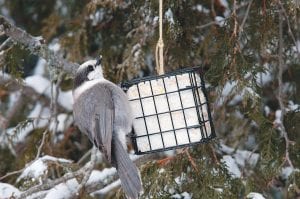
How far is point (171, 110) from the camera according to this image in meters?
2.90

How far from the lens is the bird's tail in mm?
2746

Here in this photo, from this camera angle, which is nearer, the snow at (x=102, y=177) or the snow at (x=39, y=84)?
the snow at (x=102, y=177)

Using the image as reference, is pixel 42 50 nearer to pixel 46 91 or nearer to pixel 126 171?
pixel 126 171

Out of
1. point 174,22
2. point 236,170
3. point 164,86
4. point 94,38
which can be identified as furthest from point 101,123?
point 94,38

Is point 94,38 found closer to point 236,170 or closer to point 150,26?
point 150,26

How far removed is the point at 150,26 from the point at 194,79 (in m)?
0.71

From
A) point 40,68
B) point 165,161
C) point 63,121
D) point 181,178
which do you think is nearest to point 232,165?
point 181,178

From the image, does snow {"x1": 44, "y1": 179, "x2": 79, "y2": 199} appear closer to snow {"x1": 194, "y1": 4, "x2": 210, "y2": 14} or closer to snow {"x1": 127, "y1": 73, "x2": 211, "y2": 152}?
snow {"x1": 127, "y1": 73, "x2": 211, "y2": 152}

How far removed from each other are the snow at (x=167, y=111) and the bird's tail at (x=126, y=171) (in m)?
0.13

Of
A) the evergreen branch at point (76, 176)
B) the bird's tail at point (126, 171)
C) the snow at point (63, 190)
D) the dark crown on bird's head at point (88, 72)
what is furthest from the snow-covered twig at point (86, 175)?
the dark crown on bird's head at point (88, 72)

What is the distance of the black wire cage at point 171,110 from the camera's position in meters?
2.86

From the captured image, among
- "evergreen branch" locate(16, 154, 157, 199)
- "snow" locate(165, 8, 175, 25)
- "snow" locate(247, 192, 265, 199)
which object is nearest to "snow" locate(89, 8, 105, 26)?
"snow" locate(165, 8, 175, 25)

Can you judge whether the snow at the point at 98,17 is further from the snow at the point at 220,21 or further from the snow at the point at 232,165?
the snow at the point at 232,165

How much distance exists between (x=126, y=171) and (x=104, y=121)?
27 centimetres
